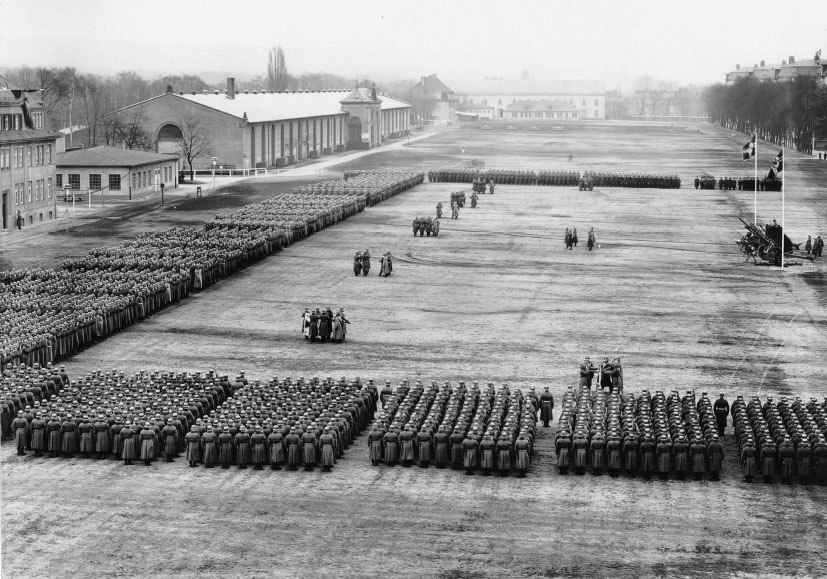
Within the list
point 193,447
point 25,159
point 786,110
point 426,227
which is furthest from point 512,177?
point 193,447

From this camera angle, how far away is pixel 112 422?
90.9 ft

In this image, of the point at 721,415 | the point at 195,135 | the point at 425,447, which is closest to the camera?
the point at 425,447

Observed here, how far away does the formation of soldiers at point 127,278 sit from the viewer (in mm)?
36625

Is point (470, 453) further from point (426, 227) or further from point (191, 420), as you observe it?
point (426, 227)

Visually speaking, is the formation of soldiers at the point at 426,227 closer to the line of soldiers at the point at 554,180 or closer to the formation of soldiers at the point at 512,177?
the formation of soldiers at the point at 512,177

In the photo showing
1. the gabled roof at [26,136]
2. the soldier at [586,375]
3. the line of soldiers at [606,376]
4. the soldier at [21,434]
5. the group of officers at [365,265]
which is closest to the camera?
the soldier at [21,434]

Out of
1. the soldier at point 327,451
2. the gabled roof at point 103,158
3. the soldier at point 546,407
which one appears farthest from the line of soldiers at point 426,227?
the soldier at point 327,451

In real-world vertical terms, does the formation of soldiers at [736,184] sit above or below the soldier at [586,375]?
above

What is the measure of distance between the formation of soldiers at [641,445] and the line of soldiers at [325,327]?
40.4 feet

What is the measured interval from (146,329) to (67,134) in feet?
257

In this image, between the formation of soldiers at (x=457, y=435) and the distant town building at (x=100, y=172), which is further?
the distant town building at (x=100, y=172)

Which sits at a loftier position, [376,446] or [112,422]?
[112,422]

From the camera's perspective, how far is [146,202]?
3123 inches

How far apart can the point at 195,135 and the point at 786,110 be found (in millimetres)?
75961
